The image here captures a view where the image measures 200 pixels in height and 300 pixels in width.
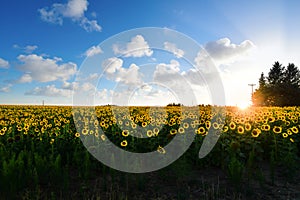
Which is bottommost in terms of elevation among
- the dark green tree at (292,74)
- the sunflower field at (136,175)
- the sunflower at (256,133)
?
the sunflower field at (136,175)

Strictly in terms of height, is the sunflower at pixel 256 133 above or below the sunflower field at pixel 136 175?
above

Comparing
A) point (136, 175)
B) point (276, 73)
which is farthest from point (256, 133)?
point (276, 73)

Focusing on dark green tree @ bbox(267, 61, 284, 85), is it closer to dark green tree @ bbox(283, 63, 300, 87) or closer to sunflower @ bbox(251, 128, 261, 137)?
dark green tree @ bbox(283, 63, 300, 87)

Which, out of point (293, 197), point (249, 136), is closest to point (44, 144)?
point (249, 136)

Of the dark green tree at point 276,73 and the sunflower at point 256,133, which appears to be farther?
the dark green tree at point 276,73

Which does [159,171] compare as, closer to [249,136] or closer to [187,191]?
[187,191]

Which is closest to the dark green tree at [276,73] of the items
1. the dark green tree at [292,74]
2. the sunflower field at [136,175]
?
the dark green tree at [292,74]

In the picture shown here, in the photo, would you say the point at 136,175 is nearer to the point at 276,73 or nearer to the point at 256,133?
the point at 256,133

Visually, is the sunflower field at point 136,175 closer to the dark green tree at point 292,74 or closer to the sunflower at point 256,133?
the sunflower at point 256,133

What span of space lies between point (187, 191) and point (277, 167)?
2.59 metres

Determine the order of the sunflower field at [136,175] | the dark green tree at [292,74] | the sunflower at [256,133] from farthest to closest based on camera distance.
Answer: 1. the dark green tree at [292,74]
2. the sunflower at [256,133]
3. the sunflower field at [136,175]

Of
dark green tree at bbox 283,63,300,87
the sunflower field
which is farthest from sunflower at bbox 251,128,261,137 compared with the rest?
dark green tree at bbox 283,63,300,87

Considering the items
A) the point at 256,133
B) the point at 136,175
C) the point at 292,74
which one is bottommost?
the point at 136,175

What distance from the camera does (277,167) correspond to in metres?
6.11
